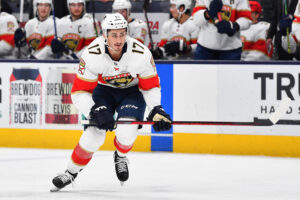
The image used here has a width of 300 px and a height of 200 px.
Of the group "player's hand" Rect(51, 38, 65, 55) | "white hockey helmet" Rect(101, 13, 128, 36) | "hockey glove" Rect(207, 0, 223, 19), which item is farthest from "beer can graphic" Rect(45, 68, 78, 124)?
"white hockey helmet" Rect(101, 13, 128, 36)

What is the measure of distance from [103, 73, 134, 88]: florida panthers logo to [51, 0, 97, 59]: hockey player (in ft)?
10.0

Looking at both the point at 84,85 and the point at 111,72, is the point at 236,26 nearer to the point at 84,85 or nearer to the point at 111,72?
the point at 111,72

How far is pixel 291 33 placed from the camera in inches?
283

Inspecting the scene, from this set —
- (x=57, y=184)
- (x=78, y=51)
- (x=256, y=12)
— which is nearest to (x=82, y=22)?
(x=78, y=51)

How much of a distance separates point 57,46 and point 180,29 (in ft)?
4.05

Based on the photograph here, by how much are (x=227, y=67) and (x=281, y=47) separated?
0.70 metres

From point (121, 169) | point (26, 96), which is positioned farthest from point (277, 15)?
point (121, 169)

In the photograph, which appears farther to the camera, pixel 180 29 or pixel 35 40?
pixel 35 40

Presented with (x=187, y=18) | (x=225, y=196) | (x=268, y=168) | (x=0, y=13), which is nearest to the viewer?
(x=225, y=196)

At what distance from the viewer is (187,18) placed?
7828 millimetres

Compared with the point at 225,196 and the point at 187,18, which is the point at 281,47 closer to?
the point at 187,18

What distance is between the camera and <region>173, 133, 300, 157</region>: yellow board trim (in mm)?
6777

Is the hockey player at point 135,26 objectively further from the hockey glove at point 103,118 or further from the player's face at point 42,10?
the hockey glove at point 103,118

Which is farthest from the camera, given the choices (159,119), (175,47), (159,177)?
(175,47)
